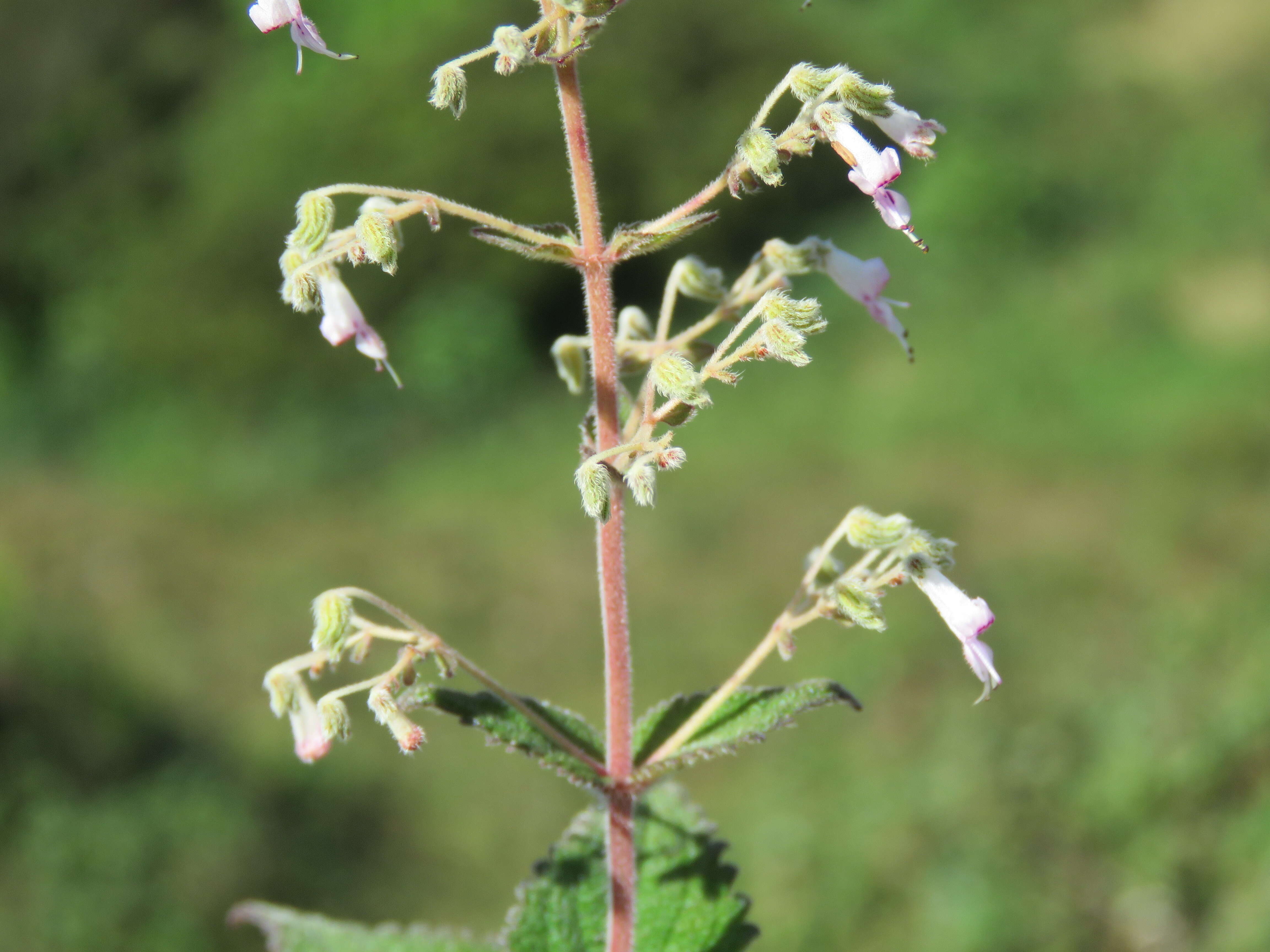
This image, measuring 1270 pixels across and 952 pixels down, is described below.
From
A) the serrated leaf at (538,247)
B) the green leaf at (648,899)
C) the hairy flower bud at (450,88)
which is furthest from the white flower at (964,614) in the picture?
the hairy flower bud at (450,88)

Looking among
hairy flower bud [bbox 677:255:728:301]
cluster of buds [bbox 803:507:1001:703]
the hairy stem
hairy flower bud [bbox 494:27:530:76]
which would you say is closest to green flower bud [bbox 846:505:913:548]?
cluster of buds [bbox 803:507:1001:703]

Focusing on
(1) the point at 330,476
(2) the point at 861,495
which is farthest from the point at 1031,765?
(1) the point at 330,476

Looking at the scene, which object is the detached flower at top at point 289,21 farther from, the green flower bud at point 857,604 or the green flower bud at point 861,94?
the green flower bud at point 857,604

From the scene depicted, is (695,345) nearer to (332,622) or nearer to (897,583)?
(897,583)

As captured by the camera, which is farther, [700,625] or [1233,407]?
[1233,407]

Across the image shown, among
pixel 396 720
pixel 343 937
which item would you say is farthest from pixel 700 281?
pixel 343 937

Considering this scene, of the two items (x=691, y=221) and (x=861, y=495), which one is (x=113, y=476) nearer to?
(x=861, y=495)
